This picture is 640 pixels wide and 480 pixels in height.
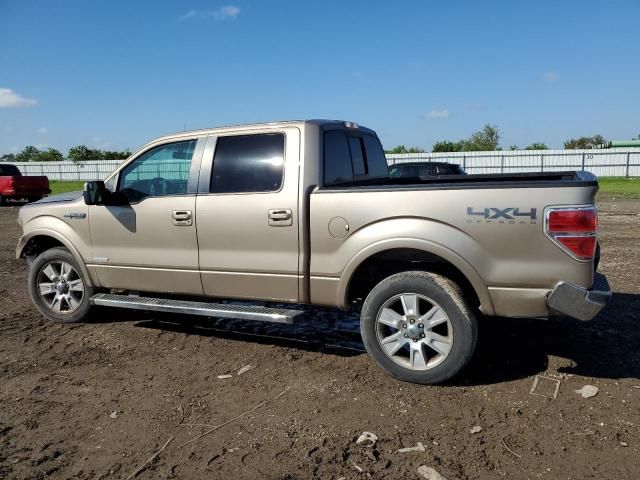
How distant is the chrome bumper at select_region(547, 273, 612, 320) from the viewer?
3670 millimetres

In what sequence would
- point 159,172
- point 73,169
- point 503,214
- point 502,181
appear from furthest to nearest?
point 73,169
point 159,172
point 502,181
point 503,214

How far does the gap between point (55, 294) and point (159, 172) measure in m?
1.94

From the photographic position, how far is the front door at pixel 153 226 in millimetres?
5051

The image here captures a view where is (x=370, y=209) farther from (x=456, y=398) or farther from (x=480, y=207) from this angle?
(x=456, y=398)

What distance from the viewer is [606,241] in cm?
1065

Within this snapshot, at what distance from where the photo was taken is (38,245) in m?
6.25

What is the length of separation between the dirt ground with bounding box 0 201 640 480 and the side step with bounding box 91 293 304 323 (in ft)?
1.30

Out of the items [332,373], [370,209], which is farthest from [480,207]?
[332,373]

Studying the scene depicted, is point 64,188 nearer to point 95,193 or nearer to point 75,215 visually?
point 75,215

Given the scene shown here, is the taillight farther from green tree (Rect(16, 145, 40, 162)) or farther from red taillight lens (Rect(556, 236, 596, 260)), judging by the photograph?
green tree (Rect(16, 145, 40, 162))

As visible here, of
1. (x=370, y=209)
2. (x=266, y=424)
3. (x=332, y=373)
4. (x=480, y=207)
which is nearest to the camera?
(x=266, y=424)

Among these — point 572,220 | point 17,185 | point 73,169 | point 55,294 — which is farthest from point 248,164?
point 73,169

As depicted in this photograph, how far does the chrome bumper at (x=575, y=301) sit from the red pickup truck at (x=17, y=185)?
2271cm

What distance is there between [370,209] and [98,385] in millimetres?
2544
